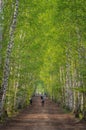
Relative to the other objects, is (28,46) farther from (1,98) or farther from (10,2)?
(1,98)

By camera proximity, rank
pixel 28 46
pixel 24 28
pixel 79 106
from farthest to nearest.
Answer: pixel 28 46
pixel 24 28
pixel 79 106

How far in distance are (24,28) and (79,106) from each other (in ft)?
27.8

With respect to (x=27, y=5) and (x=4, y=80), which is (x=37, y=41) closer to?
(x=27, y=5)

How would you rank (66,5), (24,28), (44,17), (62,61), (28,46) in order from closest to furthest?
1. (66,5)
2. (24,28)
3. (28,46)
4. (44,17)
5. (62,61)

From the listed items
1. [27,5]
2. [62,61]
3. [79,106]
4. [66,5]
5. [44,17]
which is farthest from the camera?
[62,61]

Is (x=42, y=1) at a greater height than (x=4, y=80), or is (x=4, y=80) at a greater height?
(x=42, y=1)

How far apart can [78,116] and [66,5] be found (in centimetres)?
894

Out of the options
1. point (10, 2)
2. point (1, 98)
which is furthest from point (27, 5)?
point (1, 98)

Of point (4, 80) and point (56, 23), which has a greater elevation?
point (56, 23)

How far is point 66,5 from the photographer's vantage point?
25.7 m

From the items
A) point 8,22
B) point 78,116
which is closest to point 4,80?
point 8,22

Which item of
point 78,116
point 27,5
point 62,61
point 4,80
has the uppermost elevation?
point 27,5

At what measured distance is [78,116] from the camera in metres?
29.0

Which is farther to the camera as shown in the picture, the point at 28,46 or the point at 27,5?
the point at 28,46
